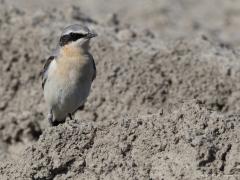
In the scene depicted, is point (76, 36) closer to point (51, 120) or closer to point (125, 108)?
point (51, 120)

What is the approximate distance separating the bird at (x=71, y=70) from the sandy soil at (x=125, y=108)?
1.93ft

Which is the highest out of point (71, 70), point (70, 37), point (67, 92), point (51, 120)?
point (70, 37)

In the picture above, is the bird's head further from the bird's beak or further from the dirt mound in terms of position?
the dirt mound

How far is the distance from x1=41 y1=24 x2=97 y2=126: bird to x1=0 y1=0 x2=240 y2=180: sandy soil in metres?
0.59

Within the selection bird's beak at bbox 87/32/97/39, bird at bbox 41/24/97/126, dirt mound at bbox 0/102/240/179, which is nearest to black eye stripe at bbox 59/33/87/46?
bird at bbox 41/24/97/126

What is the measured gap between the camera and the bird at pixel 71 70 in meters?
11.0

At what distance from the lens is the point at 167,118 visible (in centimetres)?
820

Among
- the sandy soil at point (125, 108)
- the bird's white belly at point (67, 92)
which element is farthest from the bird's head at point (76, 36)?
the sandy soil at point (125, 108)

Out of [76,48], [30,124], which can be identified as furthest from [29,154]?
[30,124]

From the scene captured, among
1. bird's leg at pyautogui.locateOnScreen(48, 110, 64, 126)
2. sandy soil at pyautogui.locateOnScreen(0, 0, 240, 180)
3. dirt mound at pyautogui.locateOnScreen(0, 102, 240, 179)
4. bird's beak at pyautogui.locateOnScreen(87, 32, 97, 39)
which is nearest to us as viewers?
dirt mound at pyautogui.locateOnScreen(0, 102, 240, 179)

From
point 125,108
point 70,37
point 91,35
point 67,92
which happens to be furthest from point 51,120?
point 91,35

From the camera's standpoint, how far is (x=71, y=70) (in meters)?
10.9

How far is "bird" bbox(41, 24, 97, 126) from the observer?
36.0ft

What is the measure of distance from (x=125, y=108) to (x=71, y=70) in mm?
1494
